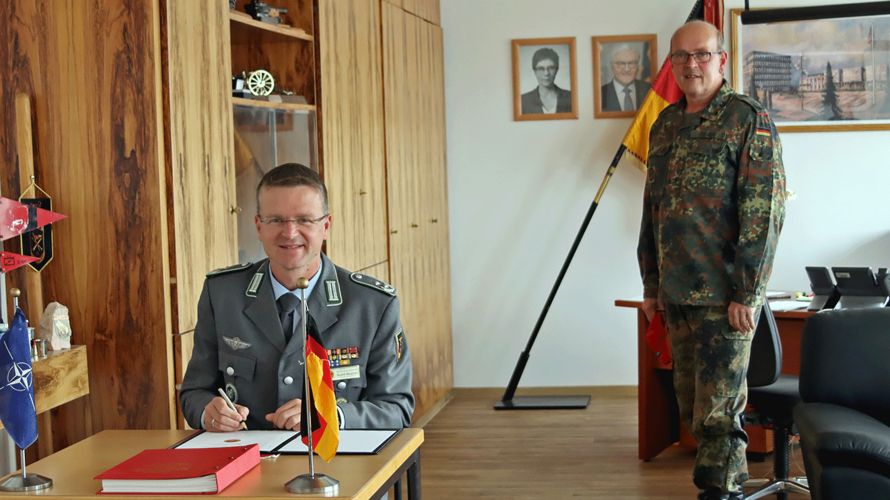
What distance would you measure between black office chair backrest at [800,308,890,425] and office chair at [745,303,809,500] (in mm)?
453

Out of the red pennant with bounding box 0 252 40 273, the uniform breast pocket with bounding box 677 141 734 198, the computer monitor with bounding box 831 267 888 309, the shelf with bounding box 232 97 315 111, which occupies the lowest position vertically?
the computer monitor with bounding box 831 267 888 309

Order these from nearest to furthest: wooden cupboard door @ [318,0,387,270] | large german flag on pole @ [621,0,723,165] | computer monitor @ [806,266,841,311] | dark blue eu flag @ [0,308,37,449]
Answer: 1. dark blue eu flag @ [0,308,37,449]
2. computer monitor @ [806,266,841,311]
3. wooden cupboard door @ [318,0,387,270]
4. large german flag on pole @ [621,0,723,165]

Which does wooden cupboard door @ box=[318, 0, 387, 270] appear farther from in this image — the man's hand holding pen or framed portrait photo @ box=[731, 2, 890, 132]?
the man's hand holding pen

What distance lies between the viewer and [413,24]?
5.90 metres

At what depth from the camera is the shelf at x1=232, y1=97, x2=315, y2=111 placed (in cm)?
392

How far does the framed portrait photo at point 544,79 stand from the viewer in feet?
21.1

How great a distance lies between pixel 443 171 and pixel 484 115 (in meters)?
0.39

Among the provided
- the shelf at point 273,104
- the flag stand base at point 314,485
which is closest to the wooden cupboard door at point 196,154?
the shelf at point 273,104

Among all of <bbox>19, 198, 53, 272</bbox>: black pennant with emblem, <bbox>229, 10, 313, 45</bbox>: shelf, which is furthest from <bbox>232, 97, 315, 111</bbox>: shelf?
<bbox>19, 198, 53, 272</bbox>: black pennant with emblem

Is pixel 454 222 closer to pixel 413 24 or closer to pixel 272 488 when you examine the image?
pixel 413 24

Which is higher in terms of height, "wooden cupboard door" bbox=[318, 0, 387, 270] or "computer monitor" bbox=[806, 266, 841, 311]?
"wooden cupboard door" bbox=[318, 0, 387, 270]

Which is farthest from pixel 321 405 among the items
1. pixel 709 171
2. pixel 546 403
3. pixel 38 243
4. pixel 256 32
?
pixel 546 403

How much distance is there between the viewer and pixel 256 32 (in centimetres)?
434

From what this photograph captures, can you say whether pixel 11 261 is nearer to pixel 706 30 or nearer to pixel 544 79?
pixel 706 30
